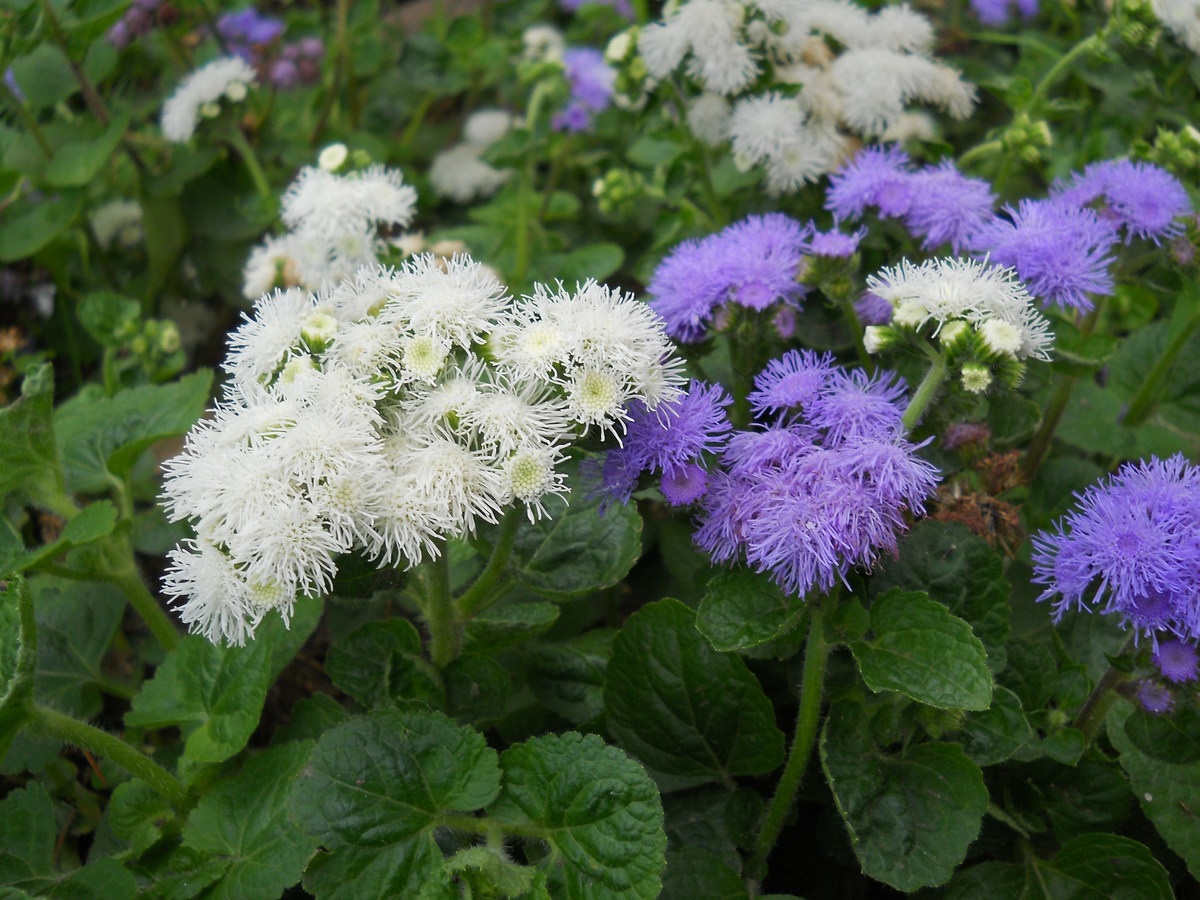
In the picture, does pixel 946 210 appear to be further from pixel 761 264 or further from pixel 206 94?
pixel 206 94

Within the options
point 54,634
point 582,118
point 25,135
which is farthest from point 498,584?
point 25,135

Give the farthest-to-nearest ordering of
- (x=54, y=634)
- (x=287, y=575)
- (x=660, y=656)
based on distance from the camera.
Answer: (x=54, y=634), (x=660, y=656), (x=287, y=575)

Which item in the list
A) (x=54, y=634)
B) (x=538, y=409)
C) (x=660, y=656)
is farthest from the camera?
(x=54, y=634)

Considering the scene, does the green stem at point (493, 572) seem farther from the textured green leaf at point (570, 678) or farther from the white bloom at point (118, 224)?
the white bloom at point (118, 224)

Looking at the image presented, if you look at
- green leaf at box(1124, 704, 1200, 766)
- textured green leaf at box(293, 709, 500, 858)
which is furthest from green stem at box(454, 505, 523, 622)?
green leaf at box(1124, 704, 1200, 766)

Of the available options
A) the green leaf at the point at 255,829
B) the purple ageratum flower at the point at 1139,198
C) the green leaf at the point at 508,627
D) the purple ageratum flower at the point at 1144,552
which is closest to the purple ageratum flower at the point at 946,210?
the purple ageratum flower at the point at 1139,198

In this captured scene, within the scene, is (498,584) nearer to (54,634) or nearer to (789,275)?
(789,275)

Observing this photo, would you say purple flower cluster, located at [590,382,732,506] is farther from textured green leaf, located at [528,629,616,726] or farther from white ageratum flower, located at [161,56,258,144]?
white ageratum flower, located at [161,56,258,144]
